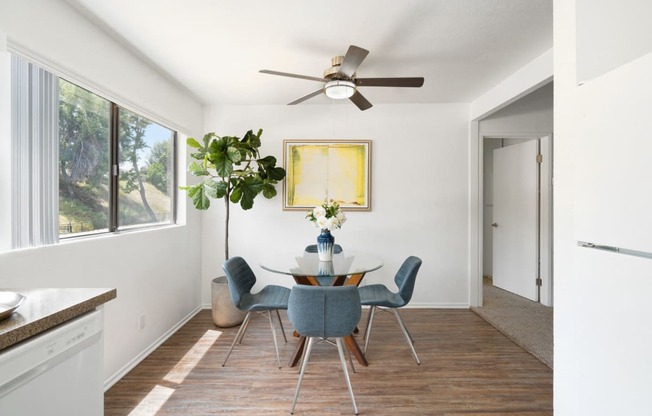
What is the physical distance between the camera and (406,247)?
376cm

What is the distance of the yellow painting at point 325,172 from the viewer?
3764 mm

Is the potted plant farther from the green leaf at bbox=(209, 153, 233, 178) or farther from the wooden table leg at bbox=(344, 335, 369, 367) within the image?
the wooden table leg at bbox=(344, 335, 369, 367)

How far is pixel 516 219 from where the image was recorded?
4145mm

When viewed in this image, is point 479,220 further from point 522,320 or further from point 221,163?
point 221,163

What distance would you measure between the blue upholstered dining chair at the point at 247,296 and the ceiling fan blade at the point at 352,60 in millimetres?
1791

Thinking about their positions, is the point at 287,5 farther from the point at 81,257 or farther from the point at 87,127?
the point at 81,257

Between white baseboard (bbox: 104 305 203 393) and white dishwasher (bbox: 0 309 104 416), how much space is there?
1359 mm

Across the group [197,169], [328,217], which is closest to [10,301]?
[328,217]

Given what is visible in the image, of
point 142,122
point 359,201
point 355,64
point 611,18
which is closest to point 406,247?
point 359,201

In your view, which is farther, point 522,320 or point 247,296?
point 522,320

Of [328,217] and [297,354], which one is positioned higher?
[328,217]

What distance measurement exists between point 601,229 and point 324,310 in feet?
4.67

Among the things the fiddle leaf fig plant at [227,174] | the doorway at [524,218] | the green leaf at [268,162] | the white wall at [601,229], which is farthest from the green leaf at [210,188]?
the doorway at [524,218]

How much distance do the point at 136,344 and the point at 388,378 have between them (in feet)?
6.95
